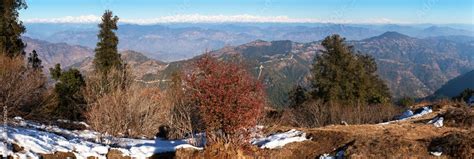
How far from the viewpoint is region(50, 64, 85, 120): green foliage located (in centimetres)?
3716

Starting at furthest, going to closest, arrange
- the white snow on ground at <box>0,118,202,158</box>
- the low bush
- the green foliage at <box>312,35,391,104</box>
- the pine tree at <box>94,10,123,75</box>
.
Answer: the green foliage at <box>312,35,391,104</box> → the pine tree at <box>94,10,123,75</box> → the low bush → the white snow on ground at <box>0,118,202,158</box>

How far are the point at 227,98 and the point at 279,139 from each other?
5.46 m

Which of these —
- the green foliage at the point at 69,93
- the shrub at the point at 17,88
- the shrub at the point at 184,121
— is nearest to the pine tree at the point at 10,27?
the green foliage at the point at 69,93

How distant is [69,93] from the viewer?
126 feet

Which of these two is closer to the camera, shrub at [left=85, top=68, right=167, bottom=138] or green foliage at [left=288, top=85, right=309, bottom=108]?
shrub at [left=85, top=68, right=167, bottom=138]

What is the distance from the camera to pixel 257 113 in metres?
16.9

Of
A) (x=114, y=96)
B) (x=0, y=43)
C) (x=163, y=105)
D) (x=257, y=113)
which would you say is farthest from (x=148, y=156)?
(x=0, y=43)

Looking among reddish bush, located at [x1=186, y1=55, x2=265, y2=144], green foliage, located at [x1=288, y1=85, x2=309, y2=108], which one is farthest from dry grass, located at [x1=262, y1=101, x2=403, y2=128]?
reddish bush, located at [x1=186, y1=55, x2=265, y2=144]

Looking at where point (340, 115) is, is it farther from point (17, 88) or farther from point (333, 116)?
point (17, 88)

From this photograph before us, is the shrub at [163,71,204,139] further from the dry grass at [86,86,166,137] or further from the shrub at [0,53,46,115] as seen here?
the shrub at [0,53,46,115]

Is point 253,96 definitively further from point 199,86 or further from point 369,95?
point 369,95

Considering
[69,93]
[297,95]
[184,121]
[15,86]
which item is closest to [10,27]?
[69,93]

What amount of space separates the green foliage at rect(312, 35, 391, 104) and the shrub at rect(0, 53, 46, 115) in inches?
1398

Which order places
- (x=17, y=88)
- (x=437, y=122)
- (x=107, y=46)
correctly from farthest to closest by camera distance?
1. (x=107, y=46)
2. (x=437, y=122)
3. (x=17, y=88)
